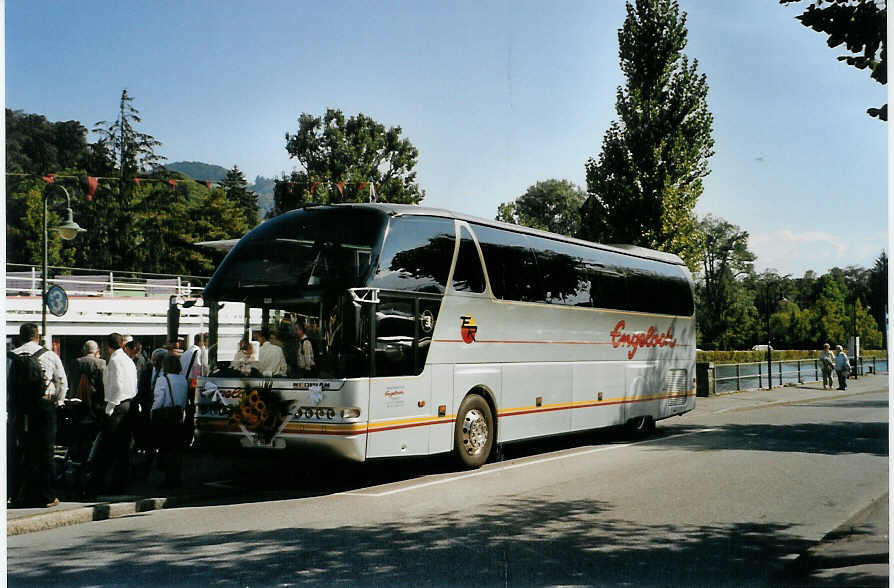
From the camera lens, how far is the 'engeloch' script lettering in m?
15.7

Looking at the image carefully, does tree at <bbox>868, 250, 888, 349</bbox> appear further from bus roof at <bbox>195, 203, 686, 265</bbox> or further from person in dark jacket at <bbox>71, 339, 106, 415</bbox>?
person in dark jacket at <bbox>71, 339, 106, 415</bbox>

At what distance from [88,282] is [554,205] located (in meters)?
16.3

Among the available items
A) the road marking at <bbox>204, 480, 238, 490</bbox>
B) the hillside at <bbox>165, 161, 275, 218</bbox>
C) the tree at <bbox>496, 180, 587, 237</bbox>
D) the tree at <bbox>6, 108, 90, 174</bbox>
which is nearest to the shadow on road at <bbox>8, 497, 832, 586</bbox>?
the road marking at <bbox>204, 480, 238, 490</bbox>

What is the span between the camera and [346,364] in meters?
9.92

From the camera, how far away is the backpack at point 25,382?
8.70 metres

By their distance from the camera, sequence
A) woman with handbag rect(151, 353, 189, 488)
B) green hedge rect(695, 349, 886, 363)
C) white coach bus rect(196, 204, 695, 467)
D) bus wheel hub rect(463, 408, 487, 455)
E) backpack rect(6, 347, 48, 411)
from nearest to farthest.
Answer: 1. backpack rect(6, 347, 48, 411)
2. white coach bus rect(196, 204, 695, 467)
3. woman with handbag rect(151, 353, 189, 488)
4. bus wheel hub rect(463, 408, 487, 455)
5. green hedge rect(695, 349, 886, 363)

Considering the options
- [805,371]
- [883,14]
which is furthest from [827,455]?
[805,371]

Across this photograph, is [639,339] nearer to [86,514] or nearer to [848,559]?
[848,559]

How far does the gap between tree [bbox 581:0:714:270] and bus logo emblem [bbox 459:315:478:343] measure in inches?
381

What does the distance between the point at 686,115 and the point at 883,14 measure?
12708mm

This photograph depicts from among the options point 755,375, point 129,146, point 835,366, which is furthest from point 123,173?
point 835,366

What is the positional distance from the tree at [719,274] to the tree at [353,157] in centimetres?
791

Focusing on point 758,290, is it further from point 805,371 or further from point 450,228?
point 450,228

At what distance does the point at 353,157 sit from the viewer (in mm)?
22531
